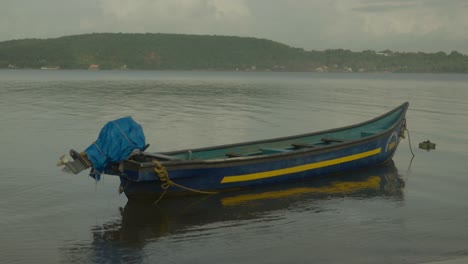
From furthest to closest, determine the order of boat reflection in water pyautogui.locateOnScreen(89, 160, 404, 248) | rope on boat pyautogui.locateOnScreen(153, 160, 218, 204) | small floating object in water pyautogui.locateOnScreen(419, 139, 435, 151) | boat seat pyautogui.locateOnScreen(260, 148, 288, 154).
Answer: small floating object in water pyautogui.locateOnScreen(419, 139, 435, 151) < boat seat pyautogui.locateOnScreen(260, 148, 288, 154) < rope on boat pyautogui.locateOnScreen(153, 160, 218, 204) < boat reflection in water pyautogui.locateOnScreen(89, 160, 404, 248)

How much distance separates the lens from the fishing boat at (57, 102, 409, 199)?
1330cm

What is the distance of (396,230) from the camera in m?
12.7

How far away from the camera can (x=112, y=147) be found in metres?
13.2

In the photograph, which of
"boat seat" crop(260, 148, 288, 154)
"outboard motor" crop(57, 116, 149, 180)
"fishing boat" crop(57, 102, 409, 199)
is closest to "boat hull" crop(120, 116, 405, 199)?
"fishing boat" crop(57, 102, 409, 199)

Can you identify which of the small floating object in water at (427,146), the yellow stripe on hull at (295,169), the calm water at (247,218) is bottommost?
the calm water at (247,218)

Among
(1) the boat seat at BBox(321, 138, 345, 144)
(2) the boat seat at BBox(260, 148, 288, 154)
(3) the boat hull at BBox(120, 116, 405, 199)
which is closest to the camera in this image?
(3) the boat hull at BBox(120, 116, 405, 199)

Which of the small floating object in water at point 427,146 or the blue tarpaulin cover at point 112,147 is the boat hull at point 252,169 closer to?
the blue tarpaulin cover at point 112,147

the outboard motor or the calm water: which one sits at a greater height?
the outboard motor

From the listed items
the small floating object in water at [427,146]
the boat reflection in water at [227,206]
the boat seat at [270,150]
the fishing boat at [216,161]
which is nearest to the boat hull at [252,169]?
the fishing boat at [216,161]

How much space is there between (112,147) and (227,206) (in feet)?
10.5

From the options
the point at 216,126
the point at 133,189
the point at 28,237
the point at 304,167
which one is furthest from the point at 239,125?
the point at 28,237

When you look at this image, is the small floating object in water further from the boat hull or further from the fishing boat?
the boat hull

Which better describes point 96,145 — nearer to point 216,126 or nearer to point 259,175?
point 259,175

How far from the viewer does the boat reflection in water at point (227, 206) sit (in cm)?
1261
